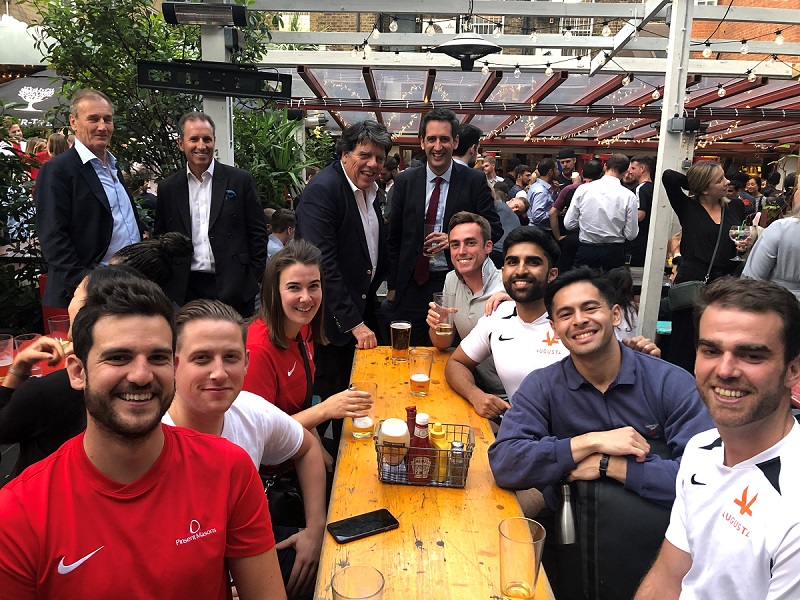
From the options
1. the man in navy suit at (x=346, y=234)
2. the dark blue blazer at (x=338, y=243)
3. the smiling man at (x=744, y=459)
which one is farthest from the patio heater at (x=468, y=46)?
the smiling man at (x=744, y=459)

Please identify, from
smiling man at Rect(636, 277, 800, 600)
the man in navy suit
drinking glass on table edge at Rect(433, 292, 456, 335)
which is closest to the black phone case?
smiling man at Rect(636, 277, 800, 600)

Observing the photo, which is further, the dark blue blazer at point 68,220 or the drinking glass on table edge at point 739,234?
the drinking glass on table edge at point 739,234

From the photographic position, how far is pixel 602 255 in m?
6.09

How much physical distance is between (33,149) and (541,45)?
557cm

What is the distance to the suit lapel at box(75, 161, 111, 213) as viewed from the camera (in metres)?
3.33

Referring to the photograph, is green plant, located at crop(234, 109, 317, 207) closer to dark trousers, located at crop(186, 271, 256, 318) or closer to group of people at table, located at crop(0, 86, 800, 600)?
dark trousers, located at crop(186, 271, 256, 318)

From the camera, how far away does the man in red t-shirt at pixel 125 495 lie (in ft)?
3.86

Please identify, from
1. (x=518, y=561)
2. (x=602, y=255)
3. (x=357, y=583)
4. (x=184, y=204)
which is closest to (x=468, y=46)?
(x=602, y=255)

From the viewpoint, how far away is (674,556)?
1.53 m

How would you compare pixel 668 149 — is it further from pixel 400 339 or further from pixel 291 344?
pixel 291 344

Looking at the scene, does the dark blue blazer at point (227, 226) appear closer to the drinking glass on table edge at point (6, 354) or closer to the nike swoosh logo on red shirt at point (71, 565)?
the drinking glass on table edge at point (6, 354)

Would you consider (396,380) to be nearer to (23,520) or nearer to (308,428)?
(308,428)

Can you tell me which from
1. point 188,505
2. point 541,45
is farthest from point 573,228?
point 188,505

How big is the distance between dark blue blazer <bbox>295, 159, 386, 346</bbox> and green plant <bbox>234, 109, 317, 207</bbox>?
2636mm
